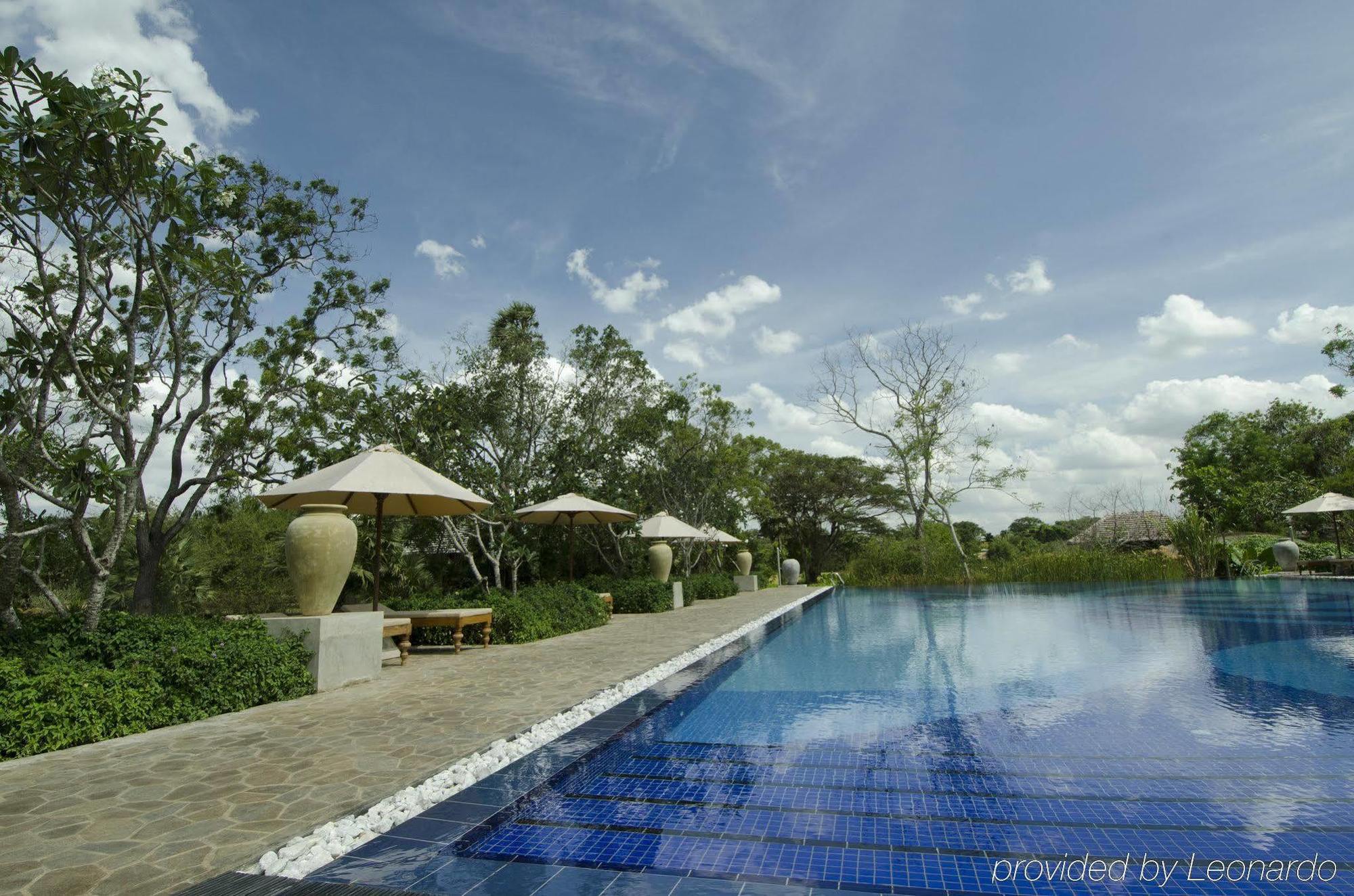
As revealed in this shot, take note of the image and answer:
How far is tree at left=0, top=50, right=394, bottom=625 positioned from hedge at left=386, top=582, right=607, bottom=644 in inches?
149

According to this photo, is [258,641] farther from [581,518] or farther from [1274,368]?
[1274,368]

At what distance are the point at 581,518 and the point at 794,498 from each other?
21125mm

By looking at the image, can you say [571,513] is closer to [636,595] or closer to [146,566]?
[636,595]

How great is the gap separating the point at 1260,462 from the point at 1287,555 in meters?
13.4

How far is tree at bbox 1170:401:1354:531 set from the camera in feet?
90.8

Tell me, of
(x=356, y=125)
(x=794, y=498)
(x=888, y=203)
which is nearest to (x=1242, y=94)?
(x=888, y=203)

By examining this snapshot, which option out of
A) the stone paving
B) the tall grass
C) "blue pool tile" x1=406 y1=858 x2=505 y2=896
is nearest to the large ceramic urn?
the tall grass

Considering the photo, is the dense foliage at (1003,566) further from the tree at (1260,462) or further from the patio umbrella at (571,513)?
the patio umbrella at (571,513)

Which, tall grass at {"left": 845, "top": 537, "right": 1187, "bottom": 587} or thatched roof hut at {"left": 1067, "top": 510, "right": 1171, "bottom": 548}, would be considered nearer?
tall grass at {"left": 845, "top": 537, "right": 1187, "bottom": 587}

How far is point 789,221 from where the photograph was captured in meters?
14.4

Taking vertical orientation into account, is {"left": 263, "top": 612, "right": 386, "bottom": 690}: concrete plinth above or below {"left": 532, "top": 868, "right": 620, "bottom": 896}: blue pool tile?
above

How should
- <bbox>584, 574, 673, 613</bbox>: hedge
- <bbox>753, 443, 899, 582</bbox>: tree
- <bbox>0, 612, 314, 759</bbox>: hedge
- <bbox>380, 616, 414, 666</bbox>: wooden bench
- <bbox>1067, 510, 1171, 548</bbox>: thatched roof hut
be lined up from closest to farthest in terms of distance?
<bbox>0, 612, 314, 759</bbox>: hedge → <bbox>380, 616, 414, 666</bbox>: wooden bench → <bbox>584, 574, 673, 613</bbox>: hedge → <bbox>1067, 510, 1171, 548</bbox>: thatched roof hut → <bbox>753, 443, 899, 582</bbox>: tree

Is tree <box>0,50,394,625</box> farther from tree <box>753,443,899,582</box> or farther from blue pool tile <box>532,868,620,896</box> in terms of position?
tree <box>753,443,899,582</box>

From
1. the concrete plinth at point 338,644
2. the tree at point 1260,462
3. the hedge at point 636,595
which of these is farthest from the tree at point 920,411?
the concrete plinth at point 338,644
